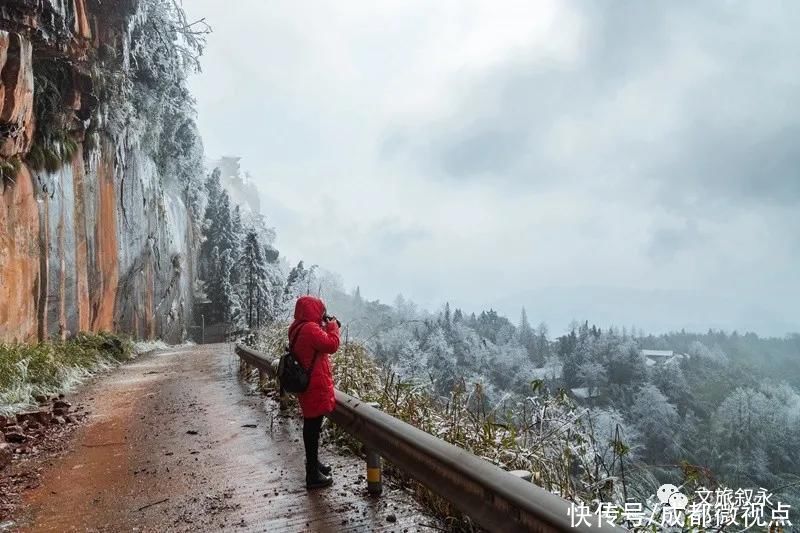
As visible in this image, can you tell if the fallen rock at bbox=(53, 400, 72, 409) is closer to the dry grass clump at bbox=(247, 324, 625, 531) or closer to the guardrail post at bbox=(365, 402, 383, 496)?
the dry grass clump at bbox=(247, 324, 625, 531)

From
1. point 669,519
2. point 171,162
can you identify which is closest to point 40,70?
point 669,519

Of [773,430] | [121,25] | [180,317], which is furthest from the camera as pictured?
[773,430]

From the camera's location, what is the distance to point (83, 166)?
17.2m

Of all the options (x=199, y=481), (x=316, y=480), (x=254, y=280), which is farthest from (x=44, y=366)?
(x=254, y=280)

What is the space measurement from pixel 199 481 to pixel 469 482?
9.90ft

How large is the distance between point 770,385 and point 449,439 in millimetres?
62492

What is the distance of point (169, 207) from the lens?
3131cm

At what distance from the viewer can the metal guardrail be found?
2.40 m

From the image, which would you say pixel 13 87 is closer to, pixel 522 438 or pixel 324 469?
pixel 324 469

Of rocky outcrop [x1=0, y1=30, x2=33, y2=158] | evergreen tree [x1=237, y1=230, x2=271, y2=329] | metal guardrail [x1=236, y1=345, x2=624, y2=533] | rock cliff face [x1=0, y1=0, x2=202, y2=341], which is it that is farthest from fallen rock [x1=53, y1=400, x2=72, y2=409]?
evergreen tree [x1=237, y1=230, x2=271, y2=329]

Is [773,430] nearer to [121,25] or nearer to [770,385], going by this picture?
[770,385]

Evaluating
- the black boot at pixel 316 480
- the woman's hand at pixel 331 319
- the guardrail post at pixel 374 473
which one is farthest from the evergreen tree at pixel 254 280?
the guardrail post at pixel 374 473

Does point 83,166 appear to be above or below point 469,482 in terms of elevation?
above

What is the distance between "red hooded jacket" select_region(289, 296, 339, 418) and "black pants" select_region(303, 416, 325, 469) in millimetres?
62
